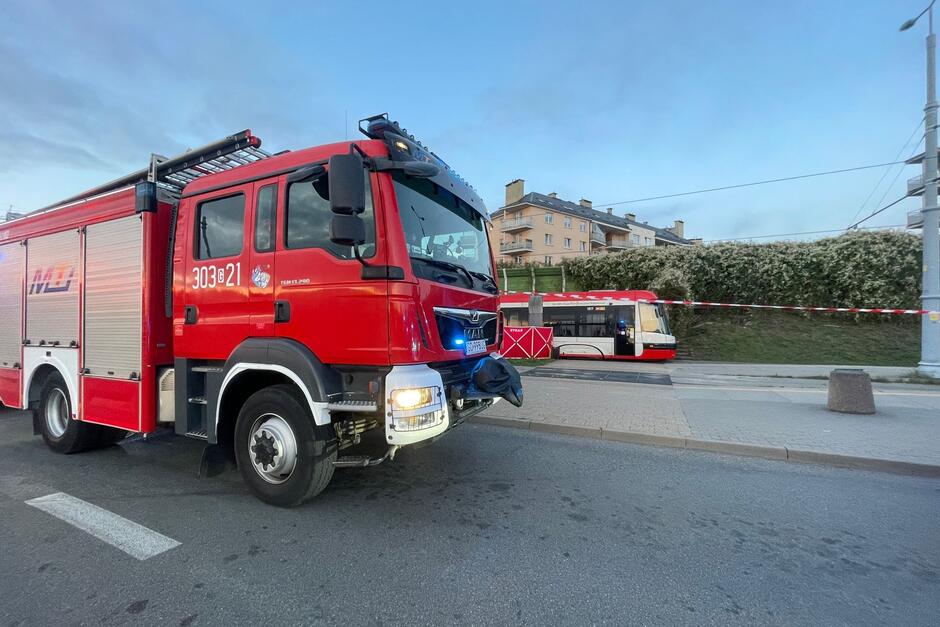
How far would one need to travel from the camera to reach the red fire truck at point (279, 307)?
330 cm

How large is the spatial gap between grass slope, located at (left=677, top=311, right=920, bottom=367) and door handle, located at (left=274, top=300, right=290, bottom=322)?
60.5 feet

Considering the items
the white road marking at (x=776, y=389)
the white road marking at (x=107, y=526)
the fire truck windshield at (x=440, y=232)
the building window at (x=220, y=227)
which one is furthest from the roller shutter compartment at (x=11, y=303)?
the white road marking at (x=776, y=389)

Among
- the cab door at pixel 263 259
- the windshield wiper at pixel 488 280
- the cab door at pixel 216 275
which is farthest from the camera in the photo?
the windshield wiper at pixel 488 280

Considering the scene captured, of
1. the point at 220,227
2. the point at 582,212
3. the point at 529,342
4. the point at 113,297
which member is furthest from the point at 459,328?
the point at 582,212

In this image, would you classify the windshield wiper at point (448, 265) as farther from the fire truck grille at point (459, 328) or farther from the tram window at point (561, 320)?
the tram window at point (561, 320)

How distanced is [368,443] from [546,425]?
281 centimetres

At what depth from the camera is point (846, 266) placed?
19.2 metres

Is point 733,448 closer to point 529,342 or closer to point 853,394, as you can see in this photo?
point 853,394

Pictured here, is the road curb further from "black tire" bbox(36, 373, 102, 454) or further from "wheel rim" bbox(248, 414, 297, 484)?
"black tire" bbox(36, 373, 102, 454)

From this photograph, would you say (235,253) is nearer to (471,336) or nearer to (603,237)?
(471,336)

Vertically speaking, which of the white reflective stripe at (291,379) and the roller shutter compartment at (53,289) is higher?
the roller shutter compartment at (53,289)

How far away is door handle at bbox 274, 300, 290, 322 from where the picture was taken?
3639 mm

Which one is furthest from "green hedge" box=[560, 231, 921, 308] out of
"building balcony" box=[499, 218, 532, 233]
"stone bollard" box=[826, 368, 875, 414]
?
"building balcony" box=[499, 218, 532, 233]

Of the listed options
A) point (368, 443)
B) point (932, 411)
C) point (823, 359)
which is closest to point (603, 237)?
point (823, 359)
